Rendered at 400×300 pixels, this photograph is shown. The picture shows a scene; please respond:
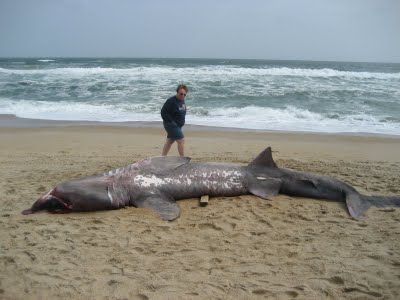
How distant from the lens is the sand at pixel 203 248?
11.4 ft

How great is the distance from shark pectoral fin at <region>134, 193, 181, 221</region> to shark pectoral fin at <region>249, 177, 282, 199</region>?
137cm

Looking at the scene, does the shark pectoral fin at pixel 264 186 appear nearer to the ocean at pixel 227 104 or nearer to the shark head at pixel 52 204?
the shark head at pixel 52 204

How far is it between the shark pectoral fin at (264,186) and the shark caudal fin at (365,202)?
1.12 meters

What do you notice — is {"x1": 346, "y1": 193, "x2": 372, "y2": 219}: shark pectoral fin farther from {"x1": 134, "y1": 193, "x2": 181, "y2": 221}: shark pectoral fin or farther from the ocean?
the ocean

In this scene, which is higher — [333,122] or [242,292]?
[333,122]

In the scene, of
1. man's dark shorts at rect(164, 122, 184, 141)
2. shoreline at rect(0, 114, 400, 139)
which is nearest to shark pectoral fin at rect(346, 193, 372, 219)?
man's dark shorts at rect(164, 122, 184, 141)

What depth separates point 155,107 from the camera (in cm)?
1659

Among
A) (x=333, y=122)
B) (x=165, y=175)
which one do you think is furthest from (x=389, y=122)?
(x=165, y=175)

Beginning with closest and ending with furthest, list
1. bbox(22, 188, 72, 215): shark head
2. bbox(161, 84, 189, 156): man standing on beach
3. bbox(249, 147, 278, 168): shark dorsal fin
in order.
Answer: bbox(22, 188, 72, 215): shark head < bbox(249, 147, 278, 168): shark dorsal fin < bbox(161, 84, 189, 156): man standing on beach

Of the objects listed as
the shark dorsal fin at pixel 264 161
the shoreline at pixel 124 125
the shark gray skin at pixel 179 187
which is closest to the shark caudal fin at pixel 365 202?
the shark gray skin at pixel 179 187

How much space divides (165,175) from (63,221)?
168 cm

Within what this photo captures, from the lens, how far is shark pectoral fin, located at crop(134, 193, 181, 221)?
16.9ft

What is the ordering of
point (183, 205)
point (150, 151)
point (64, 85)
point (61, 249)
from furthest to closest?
point (64, 85), point (150, 151), point (183, 205), point (61, 249)

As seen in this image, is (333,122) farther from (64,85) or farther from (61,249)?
(64,85)
